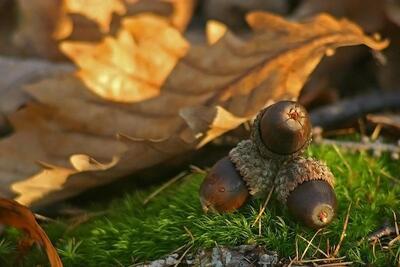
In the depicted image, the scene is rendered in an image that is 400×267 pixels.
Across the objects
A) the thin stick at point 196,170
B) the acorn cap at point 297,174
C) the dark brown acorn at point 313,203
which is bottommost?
the thin stick at point 196,170

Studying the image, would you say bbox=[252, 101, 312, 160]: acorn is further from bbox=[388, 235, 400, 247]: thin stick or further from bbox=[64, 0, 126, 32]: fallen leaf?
bbox=[64, 0, 126, 32]: fallen leaf

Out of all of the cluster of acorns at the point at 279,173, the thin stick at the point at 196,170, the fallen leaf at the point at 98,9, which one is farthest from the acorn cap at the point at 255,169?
the fallen leaf at the point at 98,9

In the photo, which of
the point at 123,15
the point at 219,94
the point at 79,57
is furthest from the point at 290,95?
the point at 123,15

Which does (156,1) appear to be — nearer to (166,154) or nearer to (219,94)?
(219,94)

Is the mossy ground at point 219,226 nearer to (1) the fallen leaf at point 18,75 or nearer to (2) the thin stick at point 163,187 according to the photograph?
(2) the thin stick at point 163,187

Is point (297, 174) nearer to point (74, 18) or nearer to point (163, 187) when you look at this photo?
point (163, 187)

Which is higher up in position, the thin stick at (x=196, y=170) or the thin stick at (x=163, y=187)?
the thin stick at (x=196, y=170)

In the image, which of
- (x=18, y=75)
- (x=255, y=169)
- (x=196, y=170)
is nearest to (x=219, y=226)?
(x=255, y=169)

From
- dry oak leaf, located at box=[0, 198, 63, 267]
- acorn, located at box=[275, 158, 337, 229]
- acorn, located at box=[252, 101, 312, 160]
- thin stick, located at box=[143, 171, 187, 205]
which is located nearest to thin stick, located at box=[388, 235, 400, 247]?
acorn, located at box=[275, 158, 337, 229]
